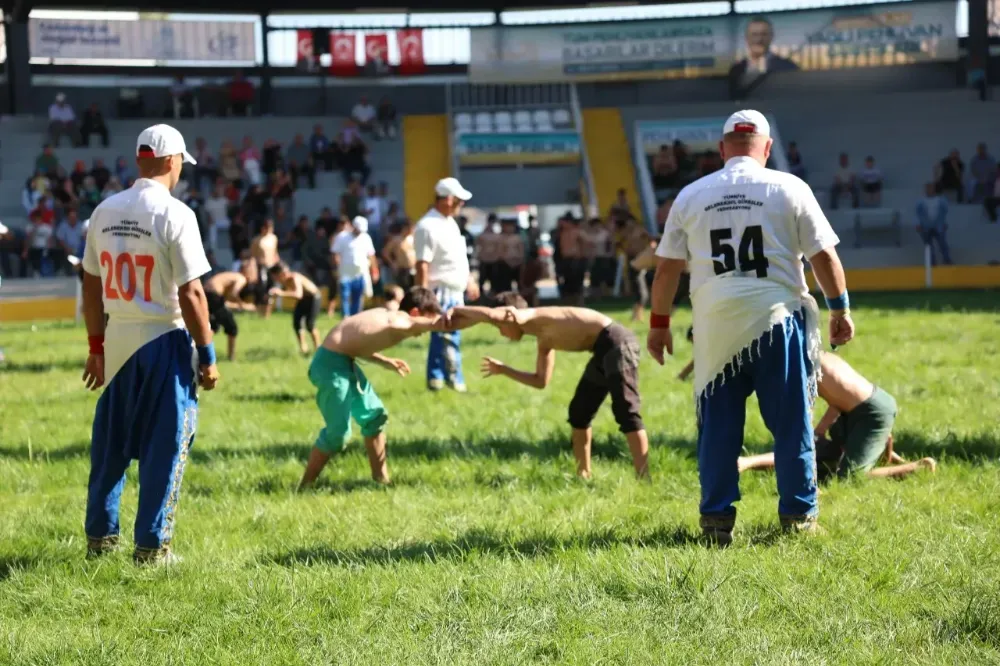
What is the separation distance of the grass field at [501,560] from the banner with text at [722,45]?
24982 millimetres

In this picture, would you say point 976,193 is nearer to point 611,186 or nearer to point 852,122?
point 852,122

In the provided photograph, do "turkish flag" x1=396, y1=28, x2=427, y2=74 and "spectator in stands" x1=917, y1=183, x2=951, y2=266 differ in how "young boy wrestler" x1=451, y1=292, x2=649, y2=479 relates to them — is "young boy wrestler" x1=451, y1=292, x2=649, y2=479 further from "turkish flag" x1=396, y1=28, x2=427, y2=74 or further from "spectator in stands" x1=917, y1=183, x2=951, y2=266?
"turkish flag" x1=396, y1=28, x2=427, y2=74

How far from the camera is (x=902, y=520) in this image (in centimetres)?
611

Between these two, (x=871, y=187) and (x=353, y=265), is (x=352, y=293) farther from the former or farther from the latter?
(x=871, y=187)

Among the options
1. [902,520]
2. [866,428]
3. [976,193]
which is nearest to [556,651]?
[902,520]

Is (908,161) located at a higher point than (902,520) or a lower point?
higher

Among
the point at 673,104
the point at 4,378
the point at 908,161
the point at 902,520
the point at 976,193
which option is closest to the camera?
the point at 902,520

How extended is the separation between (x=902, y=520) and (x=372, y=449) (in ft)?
10.6

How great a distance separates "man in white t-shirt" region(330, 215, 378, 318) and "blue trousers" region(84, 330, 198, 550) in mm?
12829

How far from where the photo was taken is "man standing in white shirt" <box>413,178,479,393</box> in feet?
38.4

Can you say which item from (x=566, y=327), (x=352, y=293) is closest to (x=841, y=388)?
(x=566, y=327)

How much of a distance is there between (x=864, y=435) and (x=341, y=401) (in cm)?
308

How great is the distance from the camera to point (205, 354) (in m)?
5.71

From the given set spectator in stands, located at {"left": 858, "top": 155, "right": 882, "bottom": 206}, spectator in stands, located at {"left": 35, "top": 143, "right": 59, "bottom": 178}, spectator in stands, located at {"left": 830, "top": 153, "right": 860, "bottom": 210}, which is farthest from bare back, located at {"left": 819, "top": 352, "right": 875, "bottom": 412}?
spectator in stands, located at {"left": 35, "top": 143, "right": 59, "bottom": 178}
